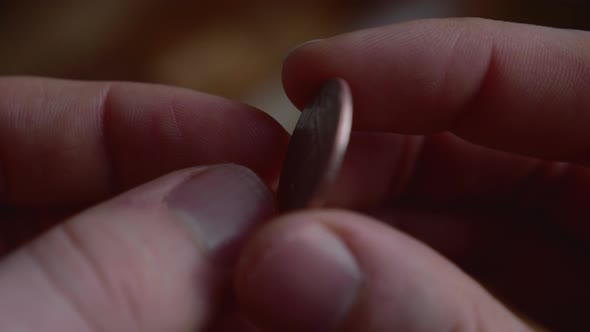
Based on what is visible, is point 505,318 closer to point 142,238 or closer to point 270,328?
point 270,328

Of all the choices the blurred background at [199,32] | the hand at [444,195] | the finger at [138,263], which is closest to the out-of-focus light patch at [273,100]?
the blurred background at [199,32]

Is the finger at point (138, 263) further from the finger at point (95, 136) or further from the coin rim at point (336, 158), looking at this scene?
the finger at point (95, 136)

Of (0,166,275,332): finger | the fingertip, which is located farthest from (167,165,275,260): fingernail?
the fingertip

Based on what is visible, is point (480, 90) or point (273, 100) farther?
point (273, 100)

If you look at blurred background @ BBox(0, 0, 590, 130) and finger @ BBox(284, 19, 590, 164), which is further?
blurred background @ BBox(0, 0, 590, 130)

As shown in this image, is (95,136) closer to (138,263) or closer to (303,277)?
(138,263)

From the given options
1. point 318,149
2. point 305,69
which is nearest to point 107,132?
point 305,69

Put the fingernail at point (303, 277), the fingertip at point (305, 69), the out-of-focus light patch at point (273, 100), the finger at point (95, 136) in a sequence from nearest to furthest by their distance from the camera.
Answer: the fingernail at point (303, 277) < the fingertip at point (305, 69) < the finger at point (95, 136) < the out-of-focus light patch at point (273, 100)

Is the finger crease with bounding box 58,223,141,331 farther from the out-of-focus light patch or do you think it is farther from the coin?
the out-of-focus light patch
